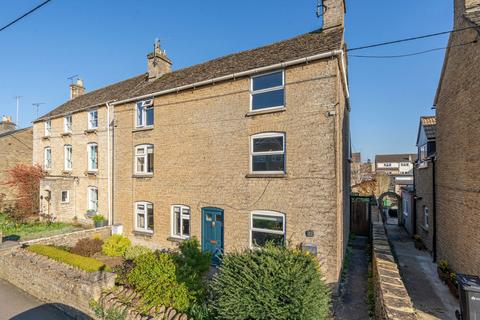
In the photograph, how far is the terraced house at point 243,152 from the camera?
28.2 ft

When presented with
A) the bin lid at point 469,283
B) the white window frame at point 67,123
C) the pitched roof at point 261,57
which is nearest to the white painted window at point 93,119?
the white window frame at point 67,123

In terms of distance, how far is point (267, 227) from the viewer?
9.57 metres

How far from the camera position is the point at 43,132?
21.1m

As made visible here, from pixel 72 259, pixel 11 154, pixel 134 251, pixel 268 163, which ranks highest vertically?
pixel 11 154

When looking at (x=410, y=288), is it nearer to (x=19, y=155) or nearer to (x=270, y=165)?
(x=270, y=165)

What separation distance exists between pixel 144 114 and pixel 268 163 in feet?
26.1

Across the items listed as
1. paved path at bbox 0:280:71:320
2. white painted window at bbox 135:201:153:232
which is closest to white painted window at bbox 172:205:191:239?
white painted window at bbox 135:201:153:232

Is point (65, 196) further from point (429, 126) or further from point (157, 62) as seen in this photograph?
point (429, 126)

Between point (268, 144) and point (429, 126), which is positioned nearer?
point (268, 144)

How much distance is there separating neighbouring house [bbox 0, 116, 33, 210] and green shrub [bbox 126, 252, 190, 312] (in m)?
21.7

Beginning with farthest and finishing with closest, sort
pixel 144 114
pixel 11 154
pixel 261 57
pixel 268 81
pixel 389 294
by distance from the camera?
1. pixel 11 154
2. pixel 144 114
3. pixel 261 57
4. pixel 268 81
5. pixel 389 294

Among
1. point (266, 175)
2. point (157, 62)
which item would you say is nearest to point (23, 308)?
point (266, 175)

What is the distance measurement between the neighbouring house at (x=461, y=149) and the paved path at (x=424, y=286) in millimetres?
871

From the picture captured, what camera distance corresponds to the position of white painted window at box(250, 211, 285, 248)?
9.30 m
